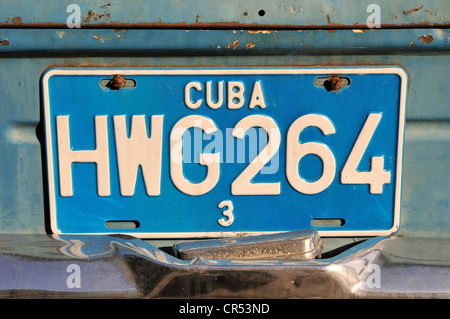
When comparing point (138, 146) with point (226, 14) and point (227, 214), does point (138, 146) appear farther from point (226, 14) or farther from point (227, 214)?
point (226, 14)

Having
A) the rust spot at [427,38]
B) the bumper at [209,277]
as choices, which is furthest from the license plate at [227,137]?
the bumper at [209,277]

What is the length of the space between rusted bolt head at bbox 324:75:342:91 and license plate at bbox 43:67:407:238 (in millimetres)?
12

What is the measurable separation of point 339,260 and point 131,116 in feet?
2.28

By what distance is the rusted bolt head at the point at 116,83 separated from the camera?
1423 mm

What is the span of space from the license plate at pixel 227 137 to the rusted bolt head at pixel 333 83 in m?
0.01

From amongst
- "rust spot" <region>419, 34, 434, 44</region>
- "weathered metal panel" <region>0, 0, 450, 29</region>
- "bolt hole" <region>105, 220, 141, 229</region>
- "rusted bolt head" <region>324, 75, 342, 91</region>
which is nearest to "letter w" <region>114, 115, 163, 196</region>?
"bolt hole" <region>105, 220, 141, 229</region>

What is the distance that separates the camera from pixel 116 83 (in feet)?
4.67

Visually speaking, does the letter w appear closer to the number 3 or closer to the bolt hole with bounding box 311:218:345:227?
the number 3

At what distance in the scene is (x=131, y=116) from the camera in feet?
4.70

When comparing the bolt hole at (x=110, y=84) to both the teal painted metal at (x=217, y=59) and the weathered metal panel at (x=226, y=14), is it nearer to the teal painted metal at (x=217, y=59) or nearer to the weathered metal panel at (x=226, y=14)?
the teal painted metal at (x=217, y=59)

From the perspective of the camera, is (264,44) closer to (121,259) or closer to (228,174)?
(228,174)

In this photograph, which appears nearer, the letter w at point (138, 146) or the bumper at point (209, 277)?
the bumper at point (209, 277)

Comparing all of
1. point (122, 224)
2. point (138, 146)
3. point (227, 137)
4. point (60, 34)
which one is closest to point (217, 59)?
point (227, 137)
